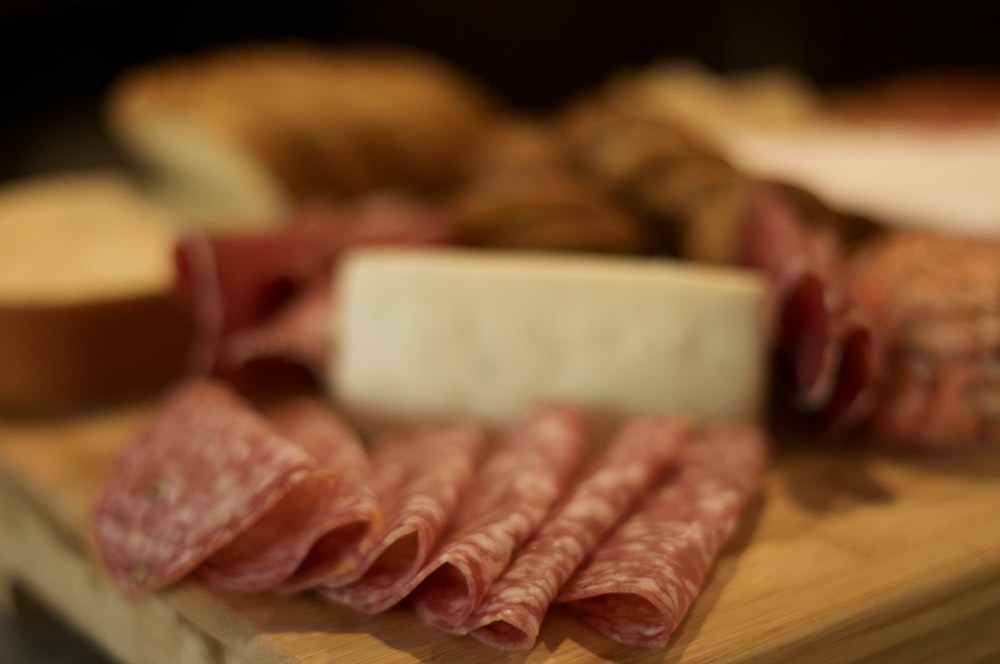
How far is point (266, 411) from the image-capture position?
143cm

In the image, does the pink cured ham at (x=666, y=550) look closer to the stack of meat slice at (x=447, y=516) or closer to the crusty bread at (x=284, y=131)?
the stack of meat slice at (x=447, y=516)

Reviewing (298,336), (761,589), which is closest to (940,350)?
(761,589)

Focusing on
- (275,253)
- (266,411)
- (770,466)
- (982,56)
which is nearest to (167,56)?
(275,253)

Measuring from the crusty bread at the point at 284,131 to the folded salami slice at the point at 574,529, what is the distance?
97 centimetres

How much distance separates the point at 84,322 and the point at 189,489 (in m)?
0.51

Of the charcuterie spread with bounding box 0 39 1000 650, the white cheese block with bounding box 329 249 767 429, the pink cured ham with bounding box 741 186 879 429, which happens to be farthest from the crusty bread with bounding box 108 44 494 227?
the pink cured ham with bounding box 741 186 879 429

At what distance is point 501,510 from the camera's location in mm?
1019

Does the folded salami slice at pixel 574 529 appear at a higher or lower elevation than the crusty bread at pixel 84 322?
lower

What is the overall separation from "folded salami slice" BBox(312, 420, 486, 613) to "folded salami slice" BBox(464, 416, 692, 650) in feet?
0.28

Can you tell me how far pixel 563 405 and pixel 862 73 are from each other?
8.69 ft

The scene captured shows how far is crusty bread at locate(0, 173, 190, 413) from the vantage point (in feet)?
4.80

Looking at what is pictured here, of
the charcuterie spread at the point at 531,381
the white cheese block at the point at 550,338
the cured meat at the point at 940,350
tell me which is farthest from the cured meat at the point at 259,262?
the cured meat at the point at 940,350

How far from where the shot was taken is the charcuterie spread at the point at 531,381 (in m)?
0.98

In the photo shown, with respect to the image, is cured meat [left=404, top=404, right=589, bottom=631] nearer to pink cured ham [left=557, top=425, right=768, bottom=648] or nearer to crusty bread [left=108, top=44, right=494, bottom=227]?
pink cured ham [left=557, top=425, right=768, bottom=648]
